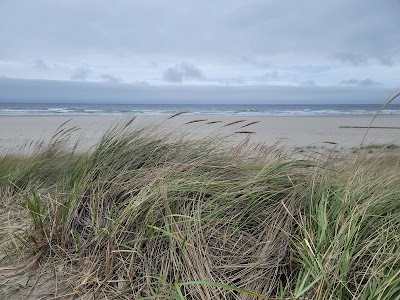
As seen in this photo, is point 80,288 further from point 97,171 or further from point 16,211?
point 16,211

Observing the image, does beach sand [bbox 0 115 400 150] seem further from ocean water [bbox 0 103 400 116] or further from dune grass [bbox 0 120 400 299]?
ocean water [bbox 0 103 400 116]

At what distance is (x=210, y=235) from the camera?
5.77 ft

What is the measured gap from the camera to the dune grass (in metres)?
1.43

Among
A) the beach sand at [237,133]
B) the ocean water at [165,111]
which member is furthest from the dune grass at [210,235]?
the ocean water at [165,111]

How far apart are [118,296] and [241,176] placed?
38.5 inches

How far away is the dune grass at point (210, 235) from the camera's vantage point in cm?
143

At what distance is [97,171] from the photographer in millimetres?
2389

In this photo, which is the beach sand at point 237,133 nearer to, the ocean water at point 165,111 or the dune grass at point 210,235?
the dune grass at point 210,235

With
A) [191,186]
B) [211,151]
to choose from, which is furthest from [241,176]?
[211,151]

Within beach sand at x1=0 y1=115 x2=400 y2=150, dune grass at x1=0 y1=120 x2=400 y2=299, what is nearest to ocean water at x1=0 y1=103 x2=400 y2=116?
beach sand at x1=0 y1=115 x2=400 y2=150

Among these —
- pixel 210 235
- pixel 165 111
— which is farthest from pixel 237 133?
pixel 165 111

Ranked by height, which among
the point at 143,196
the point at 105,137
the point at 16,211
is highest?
the point at 105,137

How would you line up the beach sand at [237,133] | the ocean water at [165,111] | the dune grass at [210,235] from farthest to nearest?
the ocean water at [165,111] < the beach sand at [237,133] < the dune grass at [210,235]

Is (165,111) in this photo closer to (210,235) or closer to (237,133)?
(237,133)
